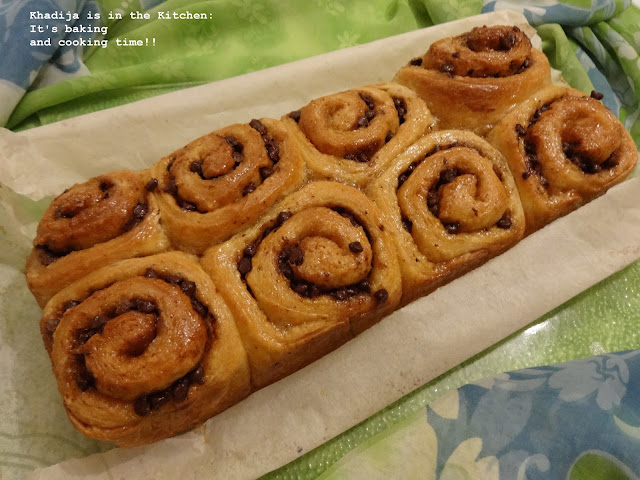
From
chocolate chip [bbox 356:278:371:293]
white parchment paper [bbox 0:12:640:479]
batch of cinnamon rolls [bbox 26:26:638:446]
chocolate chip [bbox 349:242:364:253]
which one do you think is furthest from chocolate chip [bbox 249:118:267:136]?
chocolate chip [bbox 356:278:371:293]

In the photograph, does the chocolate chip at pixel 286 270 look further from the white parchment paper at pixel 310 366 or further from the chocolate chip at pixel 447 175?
the chocolate chip at pixel 447 175

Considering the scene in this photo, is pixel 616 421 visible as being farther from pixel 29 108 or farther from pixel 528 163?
pixel 29 108

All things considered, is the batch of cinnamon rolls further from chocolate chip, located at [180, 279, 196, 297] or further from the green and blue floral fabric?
the green and blue floral fabric

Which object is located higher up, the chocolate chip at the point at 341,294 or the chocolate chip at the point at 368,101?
the chocolate chip at the point at 368,101

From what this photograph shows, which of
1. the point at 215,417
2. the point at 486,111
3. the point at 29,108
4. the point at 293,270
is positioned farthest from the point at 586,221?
the point at 29,108

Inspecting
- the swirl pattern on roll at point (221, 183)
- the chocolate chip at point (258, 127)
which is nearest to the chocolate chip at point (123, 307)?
the swirl pattern on roll at point (221, 183)

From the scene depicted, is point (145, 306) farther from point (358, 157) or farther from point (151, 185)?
point (358, 157)
